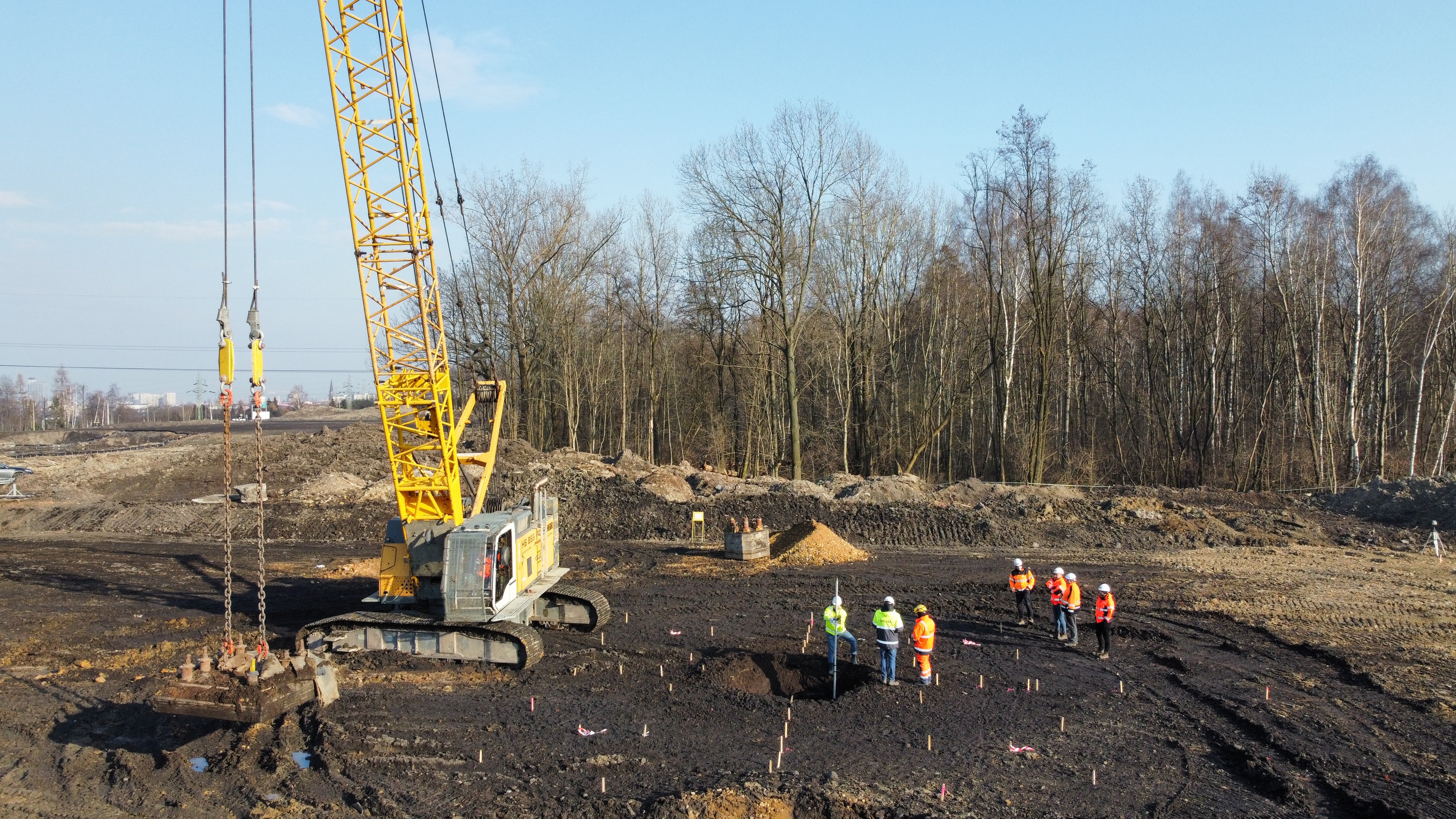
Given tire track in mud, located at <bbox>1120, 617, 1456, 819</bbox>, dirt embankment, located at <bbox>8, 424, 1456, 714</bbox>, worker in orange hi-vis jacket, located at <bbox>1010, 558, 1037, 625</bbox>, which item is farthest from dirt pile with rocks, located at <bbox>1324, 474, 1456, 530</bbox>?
worker in orange hi-vis jacket, located at <bbox>1010, 558, 1037, 625</bbox>

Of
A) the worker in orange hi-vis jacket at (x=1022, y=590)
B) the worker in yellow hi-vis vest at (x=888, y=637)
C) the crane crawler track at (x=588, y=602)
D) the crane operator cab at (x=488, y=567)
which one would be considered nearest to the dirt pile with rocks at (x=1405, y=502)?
the worker in orange hi-vis jacket at (x=1022, y=590)

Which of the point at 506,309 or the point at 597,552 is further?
the point at 506,309

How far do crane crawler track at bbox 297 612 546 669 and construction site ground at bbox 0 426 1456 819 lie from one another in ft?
0.88

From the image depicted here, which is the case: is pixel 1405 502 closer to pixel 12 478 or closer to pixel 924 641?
pixel 924 641

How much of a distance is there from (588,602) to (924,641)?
5.82 meters

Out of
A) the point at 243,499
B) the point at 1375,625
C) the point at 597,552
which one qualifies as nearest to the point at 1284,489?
the point at 1375,625

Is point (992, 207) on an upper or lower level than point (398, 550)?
upper

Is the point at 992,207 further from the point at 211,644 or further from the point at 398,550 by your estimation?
the point at 211,644

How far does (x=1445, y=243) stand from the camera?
32438 mm

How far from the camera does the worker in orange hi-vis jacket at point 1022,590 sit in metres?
14.7

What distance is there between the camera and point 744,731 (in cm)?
1020

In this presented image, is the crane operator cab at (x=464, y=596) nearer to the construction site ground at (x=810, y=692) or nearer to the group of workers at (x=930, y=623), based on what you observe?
the construction site ground at (x=810, y=692)

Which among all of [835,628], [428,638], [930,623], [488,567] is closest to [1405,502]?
[930,623]

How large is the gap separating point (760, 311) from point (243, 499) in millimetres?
20374
